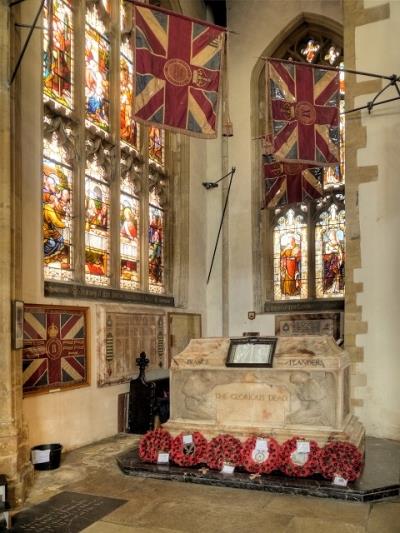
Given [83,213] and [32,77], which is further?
[83,213]

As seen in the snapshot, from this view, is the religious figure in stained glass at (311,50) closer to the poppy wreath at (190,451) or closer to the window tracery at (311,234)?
the window tracery at (311,234)

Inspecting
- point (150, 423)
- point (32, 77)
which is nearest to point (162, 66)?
point (32, 77)

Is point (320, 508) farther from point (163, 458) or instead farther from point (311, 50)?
point (311, 50)

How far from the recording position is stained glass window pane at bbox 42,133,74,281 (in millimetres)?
6547

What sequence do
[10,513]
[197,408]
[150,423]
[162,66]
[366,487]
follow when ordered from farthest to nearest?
[150,423] < [197,408] < [162,66] < [366,487] < [10,513]

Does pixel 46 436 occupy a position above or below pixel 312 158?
below

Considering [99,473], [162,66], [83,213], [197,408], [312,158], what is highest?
[162,66]

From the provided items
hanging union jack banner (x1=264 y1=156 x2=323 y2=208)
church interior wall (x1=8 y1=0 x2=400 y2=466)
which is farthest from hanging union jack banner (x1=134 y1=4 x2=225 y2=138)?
hanging union jack banner (x1=264 y1=156 x2=323 y2=208)

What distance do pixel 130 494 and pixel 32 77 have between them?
443 cm

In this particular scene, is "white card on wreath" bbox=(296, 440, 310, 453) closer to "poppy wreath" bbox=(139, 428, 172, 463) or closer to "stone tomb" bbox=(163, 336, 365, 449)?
"stone tomb" bbox=(163, 336, 365, 449)

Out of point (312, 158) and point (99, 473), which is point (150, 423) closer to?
point (99, 473)

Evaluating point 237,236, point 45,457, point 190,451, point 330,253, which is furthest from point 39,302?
point 330,253

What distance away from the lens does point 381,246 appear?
282 inches

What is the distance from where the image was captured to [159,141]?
9.60 meters
